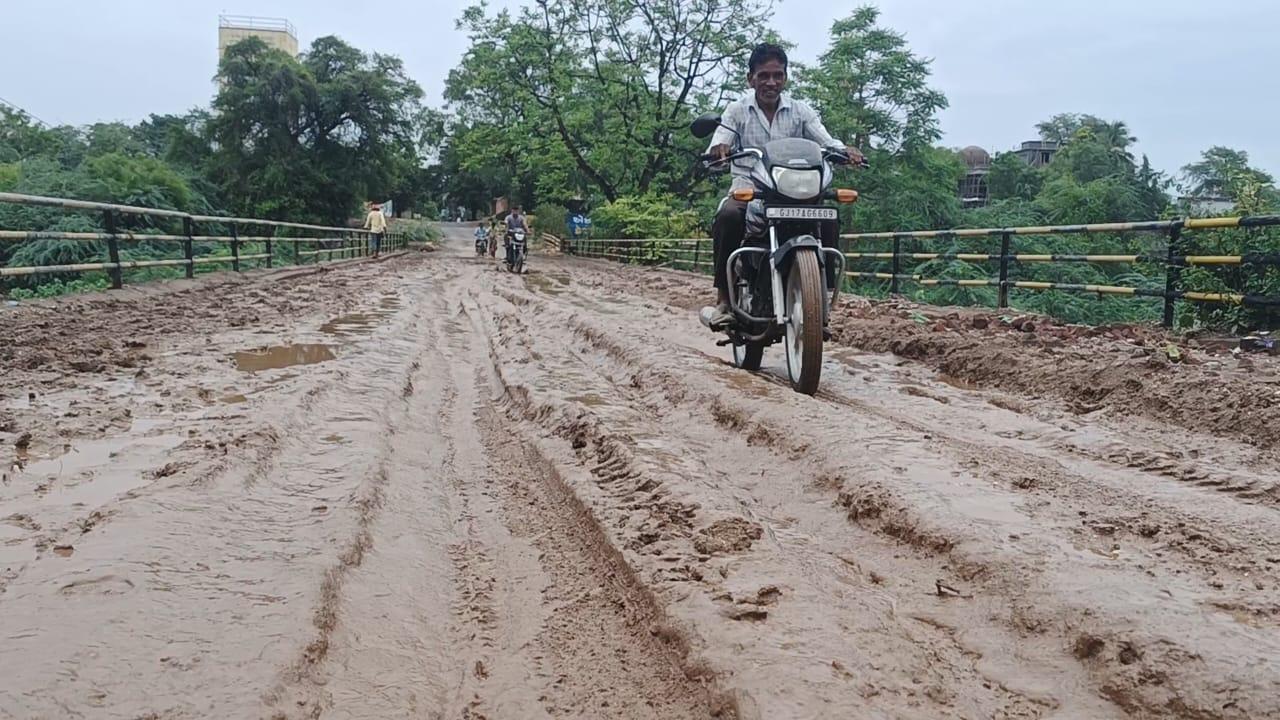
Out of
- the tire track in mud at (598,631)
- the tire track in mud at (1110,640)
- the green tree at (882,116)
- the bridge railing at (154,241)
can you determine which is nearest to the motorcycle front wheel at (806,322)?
the tire track in mud at (1110,640)

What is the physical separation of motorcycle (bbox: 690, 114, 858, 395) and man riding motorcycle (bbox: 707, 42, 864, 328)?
0.10m

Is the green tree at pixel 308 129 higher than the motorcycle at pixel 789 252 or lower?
higher

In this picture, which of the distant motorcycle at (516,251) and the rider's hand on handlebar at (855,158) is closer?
the rider's hand on handlebar at (855,158)

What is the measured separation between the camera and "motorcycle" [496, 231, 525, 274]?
60.1 ft

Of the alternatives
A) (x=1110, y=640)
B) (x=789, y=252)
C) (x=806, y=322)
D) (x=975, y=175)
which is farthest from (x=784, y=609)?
(x=975, y=175)

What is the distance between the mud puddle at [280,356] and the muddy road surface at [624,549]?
4.4 inches

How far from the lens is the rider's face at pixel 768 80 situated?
4867 millimetres

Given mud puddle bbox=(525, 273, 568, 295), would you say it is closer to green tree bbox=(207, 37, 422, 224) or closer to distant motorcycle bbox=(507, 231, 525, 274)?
distant motorcycle bbox=(507, 231, 525, 274)

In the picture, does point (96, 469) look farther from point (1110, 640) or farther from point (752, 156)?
point (752, 156)

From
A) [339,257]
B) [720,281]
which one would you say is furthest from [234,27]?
[720,281]

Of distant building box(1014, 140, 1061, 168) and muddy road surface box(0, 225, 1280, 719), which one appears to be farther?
distant building box(1014, 140, 1061, 168)

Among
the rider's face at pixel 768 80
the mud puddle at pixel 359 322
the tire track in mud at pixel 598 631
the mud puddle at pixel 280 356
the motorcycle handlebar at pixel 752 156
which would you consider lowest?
the tire track in mud at pixel 598 631

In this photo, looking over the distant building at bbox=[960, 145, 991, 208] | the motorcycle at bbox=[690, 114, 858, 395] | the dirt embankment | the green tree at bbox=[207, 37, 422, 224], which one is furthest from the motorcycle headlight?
the distant building at bbox=[960, 145, 991, 208]

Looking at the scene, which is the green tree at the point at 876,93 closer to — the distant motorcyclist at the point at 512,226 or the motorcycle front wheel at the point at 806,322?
the distant motorcyclist at the point at 512,226
